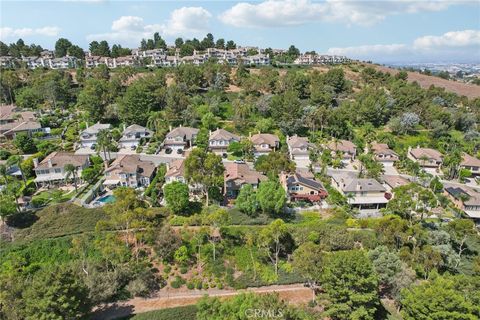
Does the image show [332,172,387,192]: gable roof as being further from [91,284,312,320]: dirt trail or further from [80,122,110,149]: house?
[80,122,110,149]: house

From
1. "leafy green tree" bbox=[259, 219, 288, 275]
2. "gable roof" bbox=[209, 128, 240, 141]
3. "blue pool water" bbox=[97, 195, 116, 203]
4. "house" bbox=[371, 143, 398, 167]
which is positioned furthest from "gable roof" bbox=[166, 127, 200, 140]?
"house" bbox=[371, 143, 398, 167]

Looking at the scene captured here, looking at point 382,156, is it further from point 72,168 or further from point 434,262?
point 72,168

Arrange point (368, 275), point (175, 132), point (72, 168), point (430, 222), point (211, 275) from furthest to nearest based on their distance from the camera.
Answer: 1. point (175, 132)
2. point (72, 168)
3. point (430, 222)
4. point (211, 275)
5. point (368, 275)

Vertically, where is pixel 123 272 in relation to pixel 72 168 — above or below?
below

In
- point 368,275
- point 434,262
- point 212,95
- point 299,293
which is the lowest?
point 299,293

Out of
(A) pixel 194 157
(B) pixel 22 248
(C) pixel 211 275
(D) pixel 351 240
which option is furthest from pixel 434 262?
(B) pixel 22 248

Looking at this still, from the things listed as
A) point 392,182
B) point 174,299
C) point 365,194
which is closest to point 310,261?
point 174,299
